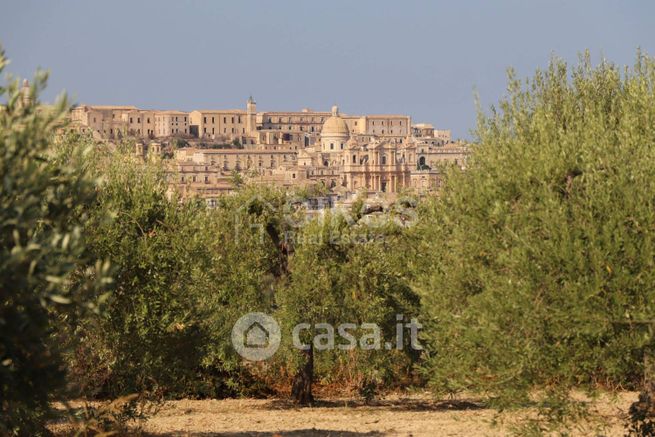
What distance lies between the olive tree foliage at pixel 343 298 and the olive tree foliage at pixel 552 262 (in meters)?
4.84

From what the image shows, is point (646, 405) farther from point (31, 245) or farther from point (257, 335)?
point (257, 335)

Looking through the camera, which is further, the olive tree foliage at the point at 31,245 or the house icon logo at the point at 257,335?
the house icon logo at the point at 257,335

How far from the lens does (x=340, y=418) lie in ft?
55.4

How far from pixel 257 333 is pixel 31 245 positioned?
1147cm

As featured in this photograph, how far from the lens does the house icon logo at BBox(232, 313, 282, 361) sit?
18.4 meters

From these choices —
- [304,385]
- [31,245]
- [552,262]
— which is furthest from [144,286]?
[304,385]

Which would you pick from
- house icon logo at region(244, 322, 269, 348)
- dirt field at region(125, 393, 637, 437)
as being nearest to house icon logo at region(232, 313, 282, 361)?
house icon logo at region(244, 322, 269, 348)

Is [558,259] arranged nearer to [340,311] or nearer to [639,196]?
[639,196]

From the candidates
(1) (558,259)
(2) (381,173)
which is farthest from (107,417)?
(2) (381,173)

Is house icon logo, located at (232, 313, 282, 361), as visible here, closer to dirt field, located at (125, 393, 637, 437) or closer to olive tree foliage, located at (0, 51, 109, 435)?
dirt field, located at (125, 393, 637, 437)

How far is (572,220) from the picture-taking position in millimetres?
10750

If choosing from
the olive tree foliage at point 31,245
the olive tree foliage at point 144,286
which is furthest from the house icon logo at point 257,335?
the olive tree foliage at point 31,245

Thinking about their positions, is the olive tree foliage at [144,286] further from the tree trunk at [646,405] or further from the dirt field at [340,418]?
the tree trunk at [646,405]

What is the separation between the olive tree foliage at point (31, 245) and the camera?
7574mm
